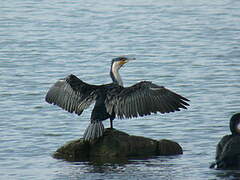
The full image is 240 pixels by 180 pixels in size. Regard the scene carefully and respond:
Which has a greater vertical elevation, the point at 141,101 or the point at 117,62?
the point at 117,62

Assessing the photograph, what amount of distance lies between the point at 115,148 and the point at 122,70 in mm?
7643

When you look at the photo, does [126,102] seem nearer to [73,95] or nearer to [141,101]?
[141,101]

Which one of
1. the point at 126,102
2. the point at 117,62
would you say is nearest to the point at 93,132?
the point at 126,102

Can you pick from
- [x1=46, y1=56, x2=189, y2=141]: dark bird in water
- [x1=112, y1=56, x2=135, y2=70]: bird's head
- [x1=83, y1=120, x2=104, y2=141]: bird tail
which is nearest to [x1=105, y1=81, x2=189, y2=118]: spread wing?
[x1=46, y1=56, x2=189, y2=141]: dark bird in water

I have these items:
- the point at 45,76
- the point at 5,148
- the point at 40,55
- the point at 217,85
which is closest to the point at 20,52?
the point at 40,55

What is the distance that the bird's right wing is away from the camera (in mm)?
13074

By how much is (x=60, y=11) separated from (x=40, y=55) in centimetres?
740

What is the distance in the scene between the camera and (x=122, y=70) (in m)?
20.3

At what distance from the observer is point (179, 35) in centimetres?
2452

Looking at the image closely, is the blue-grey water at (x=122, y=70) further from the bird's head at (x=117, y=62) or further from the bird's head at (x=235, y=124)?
the bird's head at (x=117, y=62)

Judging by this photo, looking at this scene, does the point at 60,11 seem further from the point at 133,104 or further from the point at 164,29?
the point at 133,104

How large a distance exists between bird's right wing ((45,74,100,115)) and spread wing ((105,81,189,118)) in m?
0.33

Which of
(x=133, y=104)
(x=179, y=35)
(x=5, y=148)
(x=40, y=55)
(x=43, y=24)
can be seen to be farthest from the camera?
(x=43, y=24)

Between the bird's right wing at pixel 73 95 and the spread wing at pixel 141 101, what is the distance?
0.33 metres
